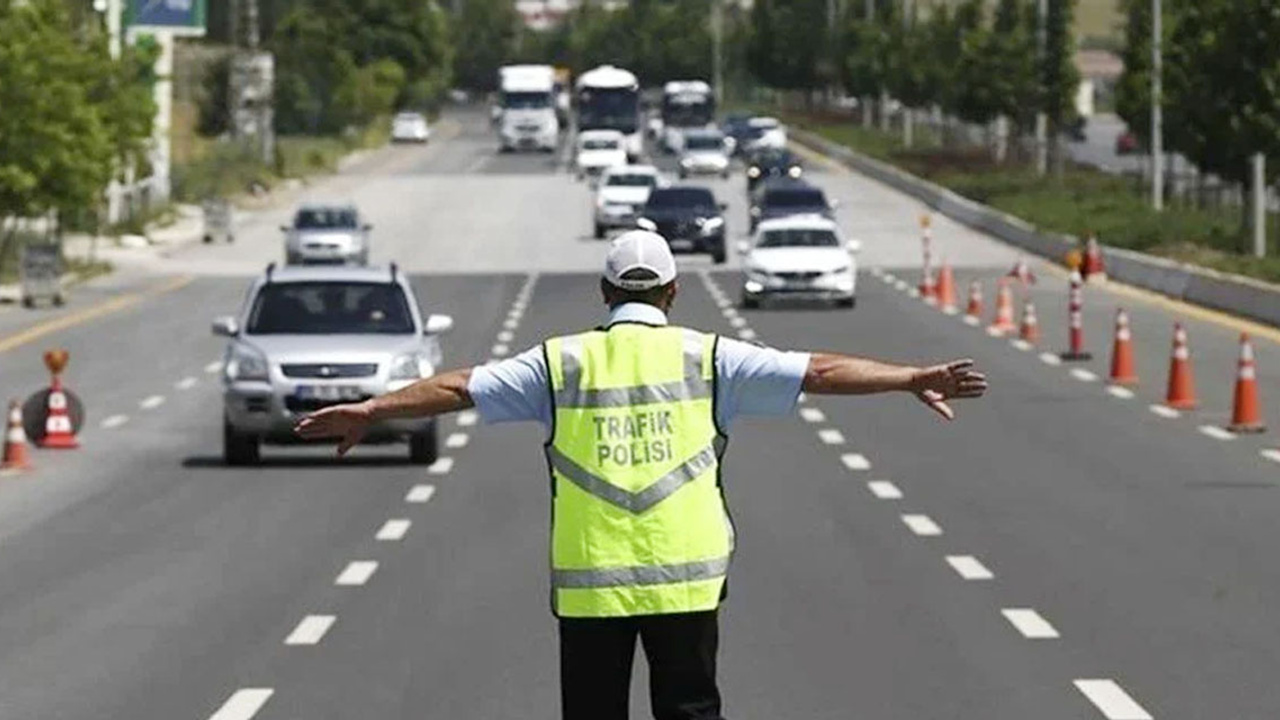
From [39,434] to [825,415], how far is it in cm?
790

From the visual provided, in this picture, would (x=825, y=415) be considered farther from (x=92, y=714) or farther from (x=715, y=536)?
(x=715, y=536)

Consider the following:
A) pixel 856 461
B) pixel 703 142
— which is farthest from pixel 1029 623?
pixel 703 142

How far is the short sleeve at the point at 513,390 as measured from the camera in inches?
334

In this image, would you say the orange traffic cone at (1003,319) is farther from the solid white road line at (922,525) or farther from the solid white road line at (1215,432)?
the solid white road line at (922,525)

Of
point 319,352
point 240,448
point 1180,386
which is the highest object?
point 319,352

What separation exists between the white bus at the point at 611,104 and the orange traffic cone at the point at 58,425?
342ft

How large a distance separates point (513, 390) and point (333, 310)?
20851 millimetres

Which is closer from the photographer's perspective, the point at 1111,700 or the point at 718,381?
the point at 718,381

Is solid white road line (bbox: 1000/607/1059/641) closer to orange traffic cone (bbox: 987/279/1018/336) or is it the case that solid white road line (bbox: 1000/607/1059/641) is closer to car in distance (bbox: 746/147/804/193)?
orange traffic cone (bbox: 987/279/1018/336)

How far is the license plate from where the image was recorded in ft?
91.1

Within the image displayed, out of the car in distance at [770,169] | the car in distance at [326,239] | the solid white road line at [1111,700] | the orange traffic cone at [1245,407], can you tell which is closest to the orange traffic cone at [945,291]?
the car in distance at [326,239]

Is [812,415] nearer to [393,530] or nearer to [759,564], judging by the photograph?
[393,530]

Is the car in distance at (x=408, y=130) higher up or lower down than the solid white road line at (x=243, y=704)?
lower down

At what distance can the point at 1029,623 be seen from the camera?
17.4 meters
